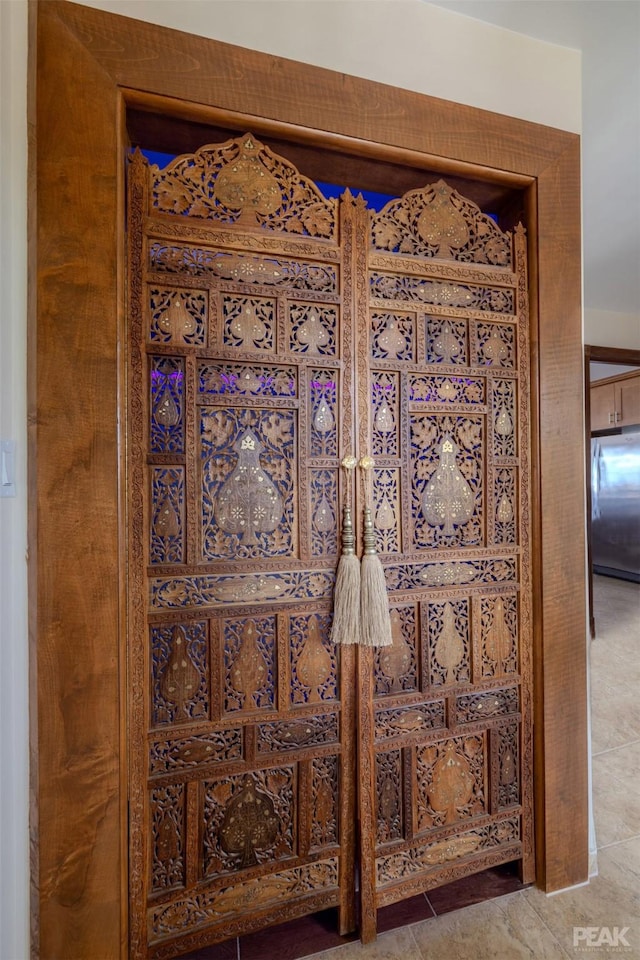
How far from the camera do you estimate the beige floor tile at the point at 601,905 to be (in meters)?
1.19

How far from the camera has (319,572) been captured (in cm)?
118

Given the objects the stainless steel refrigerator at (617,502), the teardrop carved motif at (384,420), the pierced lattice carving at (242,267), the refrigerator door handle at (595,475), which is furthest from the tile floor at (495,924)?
the refrigerator door handle at (595,475)

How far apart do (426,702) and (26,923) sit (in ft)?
3.54

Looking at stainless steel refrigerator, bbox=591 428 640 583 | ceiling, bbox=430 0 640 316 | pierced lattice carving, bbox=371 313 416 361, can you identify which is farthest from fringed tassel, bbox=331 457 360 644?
stainless steel refrigerator, bbox=591 428 640 583

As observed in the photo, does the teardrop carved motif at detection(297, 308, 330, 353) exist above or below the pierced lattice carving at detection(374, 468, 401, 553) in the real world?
above

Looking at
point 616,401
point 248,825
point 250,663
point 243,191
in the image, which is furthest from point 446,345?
point 616,401

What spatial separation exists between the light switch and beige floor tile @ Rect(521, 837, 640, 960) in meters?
1.88

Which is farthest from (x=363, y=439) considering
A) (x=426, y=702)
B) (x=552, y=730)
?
(x=552, y=730)

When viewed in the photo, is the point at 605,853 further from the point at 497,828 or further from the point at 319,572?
the point at 319,572

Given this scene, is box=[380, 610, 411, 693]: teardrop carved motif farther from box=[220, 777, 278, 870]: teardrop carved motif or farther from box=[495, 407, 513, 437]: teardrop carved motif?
box=[495, 407, 513, 437]: teardrop carved motif

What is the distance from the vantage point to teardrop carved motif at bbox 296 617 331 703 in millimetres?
1173

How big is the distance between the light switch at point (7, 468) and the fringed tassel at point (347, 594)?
800 millimetres

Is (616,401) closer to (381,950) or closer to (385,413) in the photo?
(385,413)

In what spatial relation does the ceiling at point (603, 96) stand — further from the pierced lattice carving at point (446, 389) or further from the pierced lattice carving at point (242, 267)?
the pierced lattice carving at point (446, 389)
